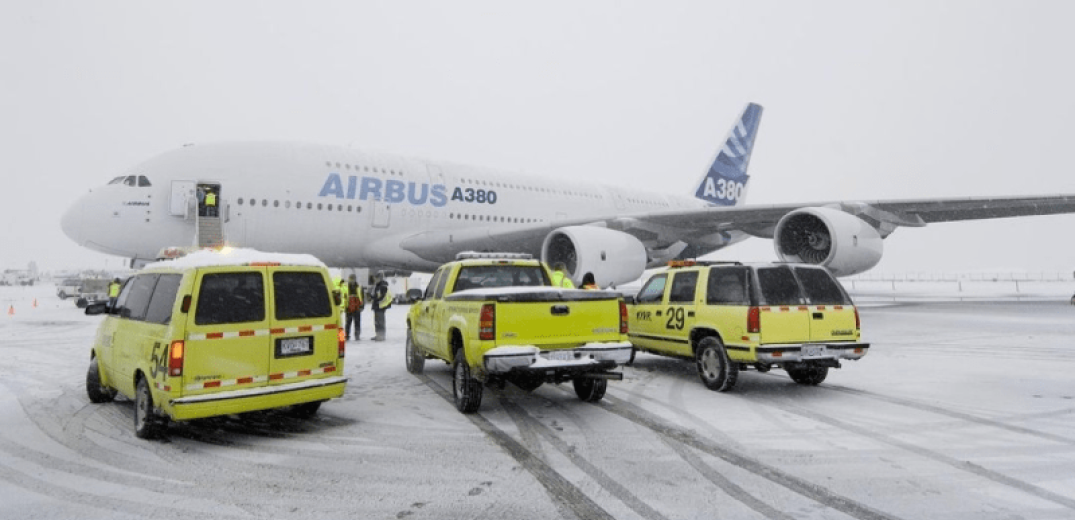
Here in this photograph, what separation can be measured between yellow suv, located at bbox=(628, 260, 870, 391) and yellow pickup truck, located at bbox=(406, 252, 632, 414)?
66.4 inches

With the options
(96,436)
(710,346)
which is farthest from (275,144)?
(710,346)

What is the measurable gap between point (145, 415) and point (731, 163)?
3337 centimetres

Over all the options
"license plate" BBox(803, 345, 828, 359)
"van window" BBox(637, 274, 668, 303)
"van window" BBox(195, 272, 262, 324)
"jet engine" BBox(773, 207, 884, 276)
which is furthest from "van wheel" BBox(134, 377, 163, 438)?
"jet engine" BBox(773, 207, 884, 276)

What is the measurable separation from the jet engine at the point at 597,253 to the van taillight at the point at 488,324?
33.5ft

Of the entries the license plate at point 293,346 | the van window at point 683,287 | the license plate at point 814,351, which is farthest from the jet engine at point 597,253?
the license plate at point 293,346

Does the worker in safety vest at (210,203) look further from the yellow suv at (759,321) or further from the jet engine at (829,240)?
the jet engine at (829,240)

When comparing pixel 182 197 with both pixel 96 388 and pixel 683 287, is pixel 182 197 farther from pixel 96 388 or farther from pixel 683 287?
pixel 683 287

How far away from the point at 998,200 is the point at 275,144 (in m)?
20.9

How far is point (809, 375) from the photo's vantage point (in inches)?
334

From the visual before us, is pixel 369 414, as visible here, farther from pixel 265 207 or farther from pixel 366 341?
pixel 265 207

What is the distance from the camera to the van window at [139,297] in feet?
20.2

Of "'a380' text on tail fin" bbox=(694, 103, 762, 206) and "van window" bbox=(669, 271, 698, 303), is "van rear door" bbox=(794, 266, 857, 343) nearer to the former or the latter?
"van window" bbox=(669, 271, 698, 303)

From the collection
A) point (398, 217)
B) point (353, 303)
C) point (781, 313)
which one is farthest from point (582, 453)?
point (398, 217)

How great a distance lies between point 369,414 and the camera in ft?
22.1
